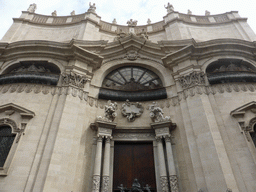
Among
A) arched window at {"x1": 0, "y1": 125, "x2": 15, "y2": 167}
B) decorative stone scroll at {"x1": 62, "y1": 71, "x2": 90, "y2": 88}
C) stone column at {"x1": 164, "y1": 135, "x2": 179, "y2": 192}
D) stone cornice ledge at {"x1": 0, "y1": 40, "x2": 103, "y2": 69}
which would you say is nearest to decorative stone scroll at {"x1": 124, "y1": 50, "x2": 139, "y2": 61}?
stone cornice ledge at {"x1": 0, "y1": 40, "x2": 103, "y2": 69}

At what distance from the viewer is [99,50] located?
1505 cm

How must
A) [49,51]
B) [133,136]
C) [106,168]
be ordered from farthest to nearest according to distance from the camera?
[49,51] < [133,136] < [106,168]

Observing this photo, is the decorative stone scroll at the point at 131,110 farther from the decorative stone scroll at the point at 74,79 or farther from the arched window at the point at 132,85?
the decorative stone scroll at the point at 74,79

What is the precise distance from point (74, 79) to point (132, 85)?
4.63 metres

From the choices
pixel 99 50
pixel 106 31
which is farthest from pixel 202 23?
pixel 99 50

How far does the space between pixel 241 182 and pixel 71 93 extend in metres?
11.2

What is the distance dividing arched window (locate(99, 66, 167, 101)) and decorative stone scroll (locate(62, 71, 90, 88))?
158 centimetres

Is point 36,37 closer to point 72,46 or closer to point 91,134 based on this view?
point 72,46

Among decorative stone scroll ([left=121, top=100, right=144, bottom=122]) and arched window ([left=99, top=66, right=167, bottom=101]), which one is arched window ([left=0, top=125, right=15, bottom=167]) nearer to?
arched window ([left=99, top=66, right=167, bottom=101])

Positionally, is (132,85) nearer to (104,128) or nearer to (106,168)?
(104,128)

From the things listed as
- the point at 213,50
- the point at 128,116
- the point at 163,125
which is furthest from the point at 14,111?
the point at 213,50

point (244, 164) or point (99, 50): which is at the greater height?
point (99, 50)

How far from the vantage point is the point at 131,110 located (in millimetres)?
12617

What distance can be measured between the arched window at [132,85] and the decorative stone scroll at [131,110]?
50cm
